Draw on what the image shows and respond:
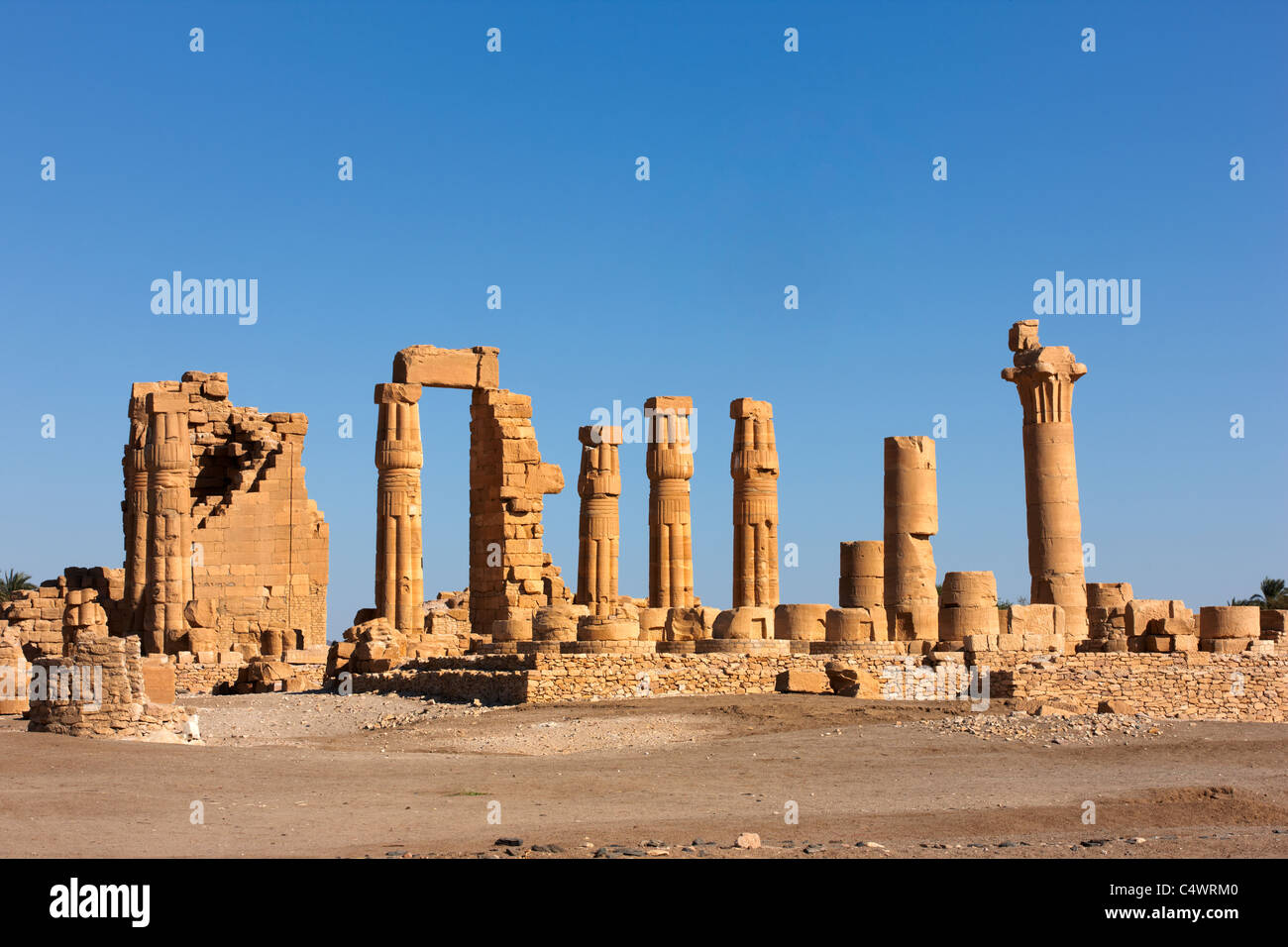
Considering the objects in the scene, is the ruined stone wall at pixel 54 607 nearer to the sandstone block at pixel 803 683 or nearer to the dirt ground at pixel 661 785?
the dirt ground at pixel 661 785

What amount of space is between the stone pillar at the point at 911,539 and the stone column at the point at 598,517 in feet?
24.6

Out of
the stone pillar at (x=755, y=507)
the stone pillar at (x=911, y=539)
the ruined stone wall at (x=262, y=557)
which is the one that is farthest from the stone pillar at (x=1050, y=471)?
the ruined stone wall at (x=262, y=557)

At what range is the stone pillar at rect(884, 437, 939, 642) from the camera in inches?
1135

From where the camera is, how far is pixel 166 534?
33469 mm

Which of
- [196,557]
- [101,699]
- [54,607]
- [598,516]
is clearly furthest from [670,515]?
[101,699]

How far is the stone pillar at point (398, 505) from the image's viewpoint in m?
32.1

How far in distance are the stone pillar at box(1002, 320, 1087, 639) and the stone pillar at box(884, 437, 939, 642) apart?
1.95m


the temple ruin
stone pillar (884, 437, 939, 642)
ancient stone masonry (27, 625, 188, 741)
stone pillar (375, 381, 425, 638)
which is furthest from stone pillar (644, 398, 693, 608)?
ancient stone masonry (27, 625, 188, 741)

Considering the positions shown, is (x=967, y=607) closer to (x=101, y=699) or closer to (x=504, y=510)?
(x=504, y=510)

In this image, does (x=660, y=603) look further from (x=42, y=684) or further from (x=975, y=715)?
(x=42, y=684)

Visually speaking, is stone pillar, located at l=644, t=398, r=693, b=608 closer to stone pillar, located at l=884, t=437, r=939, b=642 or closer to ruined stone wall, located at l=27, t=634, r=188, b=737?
stone pillar, located at l=884, t=437, r=939, b=642

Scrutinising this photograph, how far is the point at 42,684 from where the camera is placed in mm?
18797

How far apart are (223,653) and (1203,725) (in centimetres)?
2044
